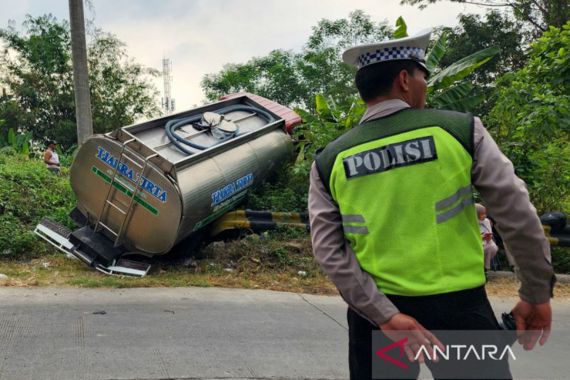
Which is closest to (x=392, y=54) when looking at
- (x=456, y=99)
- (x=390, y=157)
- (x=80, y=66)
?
(x=390, y=157)

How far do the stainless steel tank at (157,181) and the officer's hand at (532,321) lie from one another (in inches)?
205

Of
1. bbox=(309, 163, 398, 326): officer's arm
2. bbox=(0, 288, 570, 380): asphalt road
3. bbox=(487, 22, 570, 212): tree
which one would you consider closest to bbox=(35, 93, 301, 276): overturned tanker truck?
bbox=(0, 288, 570, 380): asphalt road

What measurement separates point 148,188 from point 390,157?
5.37 meters

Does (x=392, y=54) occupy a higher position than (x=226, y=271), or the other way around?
(x=392, y=54)

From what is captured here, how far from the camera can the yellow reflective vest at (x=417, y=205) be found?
1.72 m

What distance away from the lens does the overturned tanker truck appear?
6.70 m

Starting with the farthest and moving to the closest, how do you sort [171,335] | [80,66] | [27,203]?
[80,66], [27,203], [171,335]

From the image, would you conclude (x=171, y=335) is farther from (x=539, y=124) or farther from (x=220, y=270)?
(x=539, y=124)

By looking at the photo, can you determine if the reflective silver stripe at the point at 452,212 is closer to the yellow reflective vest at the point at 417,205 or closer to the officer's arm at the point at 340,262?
the yellow reflective vest at the point at 417,205

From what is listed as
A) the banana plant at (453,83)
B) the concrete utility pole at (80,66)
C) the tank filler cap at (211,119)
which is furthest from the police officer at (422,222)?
the concrete utility pole at (80,66)

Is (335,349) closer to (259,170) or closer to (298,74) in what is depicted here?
(259,170)

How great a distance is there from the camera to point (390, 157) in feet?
5.82

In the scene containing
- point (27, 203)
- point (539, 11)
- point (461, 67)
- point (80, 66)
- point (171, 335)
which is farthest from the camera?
point (539, 11)

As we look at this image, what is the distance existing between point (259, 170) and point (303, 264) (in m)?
1.83
